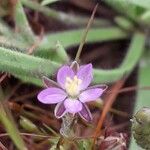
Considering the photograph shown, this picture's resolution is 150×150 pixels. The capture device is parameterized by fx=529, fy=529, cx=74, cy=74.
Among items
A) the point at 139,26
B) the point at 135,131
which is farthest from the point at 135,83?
the point at 135,131

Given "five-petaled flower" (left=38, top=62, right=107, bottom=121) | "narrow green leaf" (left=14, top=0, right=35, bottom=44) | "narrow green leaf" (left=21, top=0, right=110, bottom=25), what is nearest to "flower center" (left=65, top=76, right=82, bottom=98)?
"five-petaled flower" (left=38, top=62, right=107, bottom=121)

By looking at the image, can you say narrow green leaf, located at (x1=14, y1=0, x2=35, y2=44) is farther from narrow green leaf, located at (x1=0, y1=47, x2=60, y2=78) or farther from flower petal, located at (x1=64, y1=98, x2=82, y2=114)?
flower petal, located at (x1=64, y1=98, x2=82, y2=114)

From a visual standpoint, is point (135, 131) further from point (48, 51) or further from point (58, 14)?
point (58, 14)

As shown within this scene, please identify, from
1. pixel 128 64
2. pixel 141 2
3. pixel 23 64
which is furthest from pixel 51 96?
pixel 128 64

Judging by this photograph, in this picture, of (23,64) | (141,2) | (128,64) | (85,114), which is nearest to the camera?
→ (85,114)

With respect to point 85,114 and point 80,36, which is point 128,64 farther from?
point 85,114

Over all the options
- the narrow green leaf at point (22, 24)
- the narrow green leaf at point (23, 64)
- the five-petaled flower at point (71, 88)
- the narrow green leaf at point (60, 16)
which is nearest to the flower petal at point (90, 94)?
the five-petaled flower at point (71, 88)
